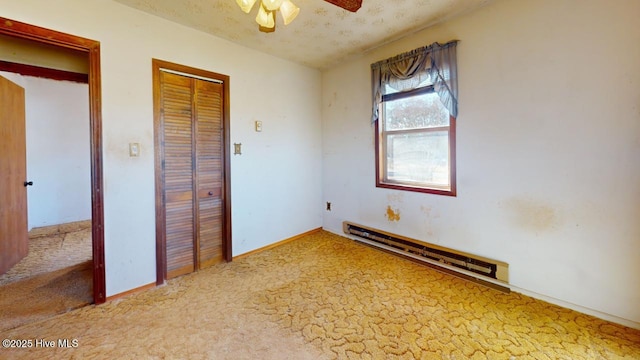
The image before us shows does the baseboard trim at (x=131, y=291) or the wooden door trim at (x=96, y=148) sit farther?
the baseboard trim at (x=131, y=291)

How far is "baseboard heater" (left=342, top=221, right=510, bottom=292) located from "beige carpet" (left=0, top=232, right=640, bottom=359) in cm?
13

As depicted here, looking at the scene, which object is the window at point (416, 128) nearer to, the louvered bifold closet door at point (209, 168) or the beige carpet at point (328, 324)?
the beige carpet at point (328, 324)

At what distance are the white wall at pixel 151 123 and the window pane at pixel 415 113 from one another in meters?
1.24

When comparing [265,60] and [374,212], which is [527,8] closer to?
[374,212]

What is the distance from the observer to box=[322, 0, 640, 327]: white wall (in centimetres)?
172

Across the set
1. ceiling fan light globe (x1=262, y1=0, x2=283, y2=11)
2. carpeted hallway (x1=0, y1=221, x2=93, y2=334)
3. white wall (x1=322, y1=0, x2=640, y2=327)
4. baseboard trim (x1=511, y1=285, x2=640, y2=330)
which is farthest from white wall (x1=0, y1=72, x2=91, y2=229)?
baseboard trim (x1=511, y1=285, x2=640, y2=330)

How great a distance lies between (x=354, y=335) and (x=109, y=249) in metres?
2.10

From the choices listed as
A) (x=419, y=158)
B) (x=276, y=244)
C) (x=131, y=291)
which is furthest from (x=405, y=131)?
(x=131, y=291)

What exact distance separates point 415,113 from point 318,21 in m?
1.40

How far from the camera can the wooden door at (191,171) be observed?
2445 mm

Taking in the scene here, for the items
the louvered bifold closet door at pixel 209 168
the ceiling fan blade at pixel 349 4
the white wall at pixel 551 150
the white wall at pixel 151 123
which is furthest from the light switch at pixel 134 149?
the white wall at pixel 551 150

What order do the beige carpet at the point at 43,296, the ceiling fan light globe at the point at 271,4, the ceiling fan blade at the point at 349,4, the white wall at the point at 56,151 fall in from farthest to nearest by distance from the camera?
the white wall at the point at 56,151, the beige carpet at the point at 43,296, the ceiling fan blade at the point at 349,4, the ceiling fan light globe at the point at 271,4

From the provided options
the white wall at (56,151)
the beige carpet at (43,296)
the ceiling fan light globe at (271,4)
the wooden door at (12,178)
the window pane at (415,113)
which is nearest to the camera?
the ceiling fan light globe at (271,4)

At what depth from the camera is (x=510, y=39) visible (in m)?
2.12
